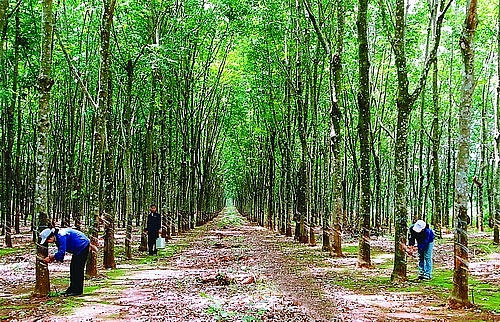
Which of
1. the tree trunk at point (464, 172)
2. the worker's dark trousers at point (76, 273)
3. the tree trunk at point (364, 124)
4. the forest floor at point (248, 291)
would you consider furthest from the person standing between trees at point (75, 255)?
the tree trunk at point (364, 124)

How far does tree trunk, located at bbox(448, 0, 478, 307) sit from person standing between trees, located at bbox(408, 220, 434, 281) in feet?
12.7

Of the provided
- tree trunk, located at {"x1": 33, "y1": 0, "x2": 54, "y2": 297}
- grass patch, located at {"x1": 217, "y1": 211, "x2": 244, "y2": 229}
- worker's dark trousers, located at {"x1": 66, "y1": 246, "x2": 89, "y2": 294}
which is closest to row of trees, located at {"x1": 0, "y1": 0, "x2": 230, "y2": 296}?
tree trunk, located at {"x1": 33, "y1": 0, "x2": 54, "y2": 297}

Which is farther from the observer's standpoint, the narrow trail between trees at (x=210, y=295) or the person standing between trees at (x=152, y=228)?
the person standing between trees at (x=152, y=228)

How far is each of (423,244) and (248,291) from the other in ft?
16.6

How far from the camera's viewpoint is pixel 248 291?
13.3 metres

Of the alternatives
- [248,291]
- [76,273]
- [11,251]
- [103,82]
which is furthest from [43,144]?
[11,251]

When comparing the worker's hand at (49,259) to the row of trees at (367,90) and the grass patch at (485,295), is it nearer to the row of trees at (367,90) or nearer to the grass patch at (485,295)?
the row of trees at (367,90)

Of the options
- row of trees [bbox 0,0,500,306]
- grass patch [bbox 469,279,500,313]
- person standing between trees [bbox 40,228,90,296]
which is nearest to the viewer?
grass patch [bbox 469,279,500,313]

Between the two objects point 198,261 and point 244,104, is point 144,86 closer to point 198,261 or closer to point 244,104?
point 198,261

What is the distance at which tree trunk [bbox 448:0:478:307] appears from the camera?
10.6 meters

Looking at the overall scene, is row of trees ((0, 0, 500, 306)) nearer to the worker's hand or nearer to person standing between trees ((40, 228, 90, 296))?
the worker's hand

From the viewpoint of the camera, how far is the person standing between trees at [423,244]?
48.6ft

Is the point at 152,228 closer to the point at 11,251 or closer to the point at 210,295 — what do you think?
the point at 11,251

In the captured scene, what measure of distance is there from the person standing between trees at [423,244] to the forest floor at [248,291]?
413mm
